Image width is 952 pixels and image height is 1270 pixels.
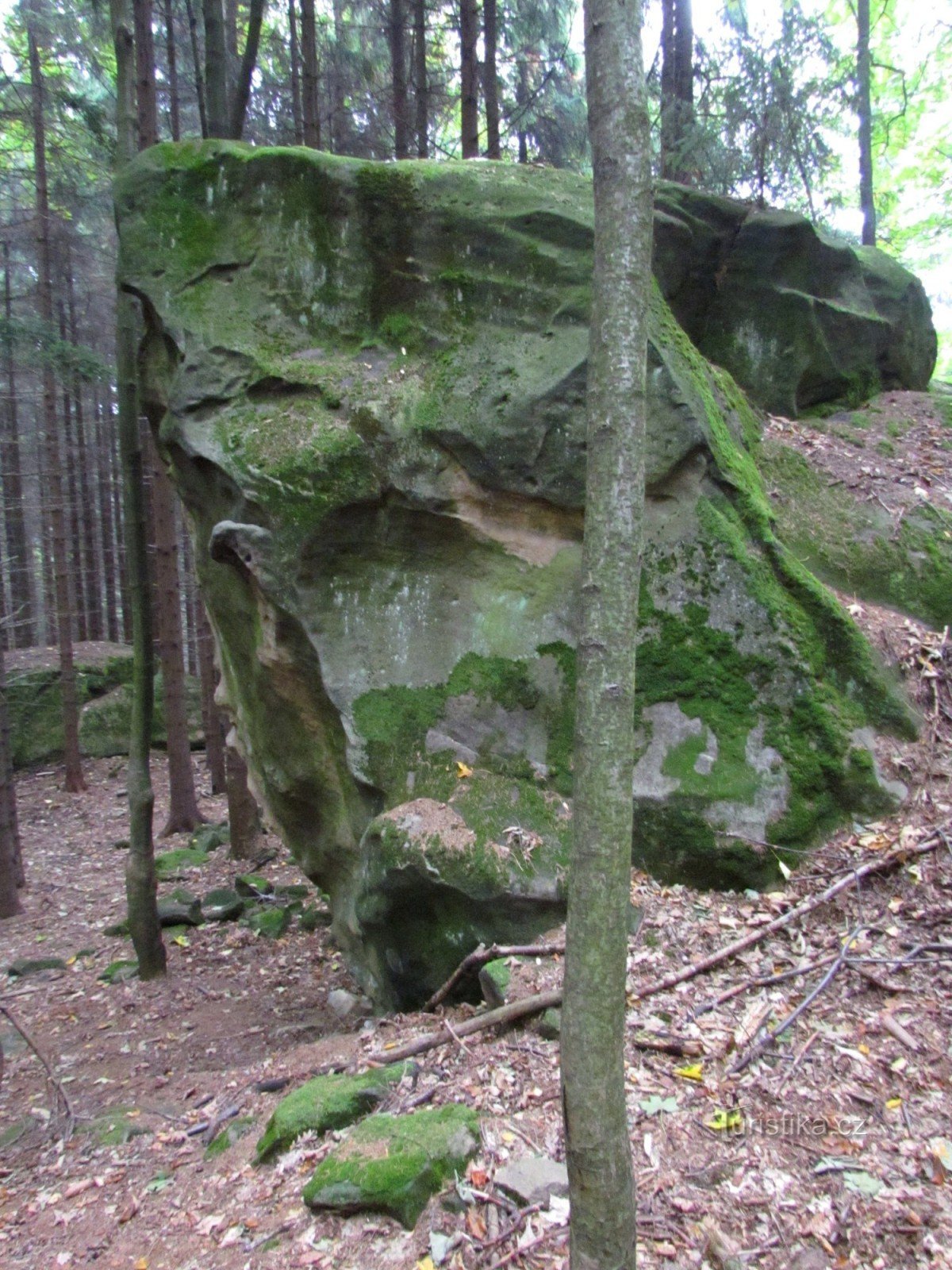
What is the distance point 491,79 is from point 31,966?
477 inches

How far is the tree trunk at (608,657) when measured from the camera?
2.31 m

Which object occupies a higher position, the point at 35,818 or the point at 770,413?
the point at 770,413

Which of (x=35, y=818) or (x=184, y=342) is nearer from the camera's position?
(x=184, y=342)

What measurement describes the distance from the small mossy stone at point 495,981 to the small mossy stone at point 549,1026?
1.02 ft

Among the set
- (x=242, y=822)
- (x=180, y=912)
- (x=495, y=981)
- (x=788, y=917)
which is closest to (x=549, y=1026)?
(x=495, y=981)

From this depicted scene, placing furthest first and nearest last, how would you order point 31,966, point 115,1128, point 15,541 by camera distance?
point 15,541
point 31,966
point 115,1128

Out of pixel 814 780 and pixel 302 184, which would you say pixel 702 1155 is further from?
pixel 302 184

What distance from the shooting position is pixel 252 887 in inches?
385

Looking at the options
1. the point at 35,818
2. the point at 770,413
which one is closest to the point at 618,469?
the point at 770,413

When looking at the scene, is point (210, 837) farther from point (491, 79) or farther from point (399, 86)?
point (491, 79)

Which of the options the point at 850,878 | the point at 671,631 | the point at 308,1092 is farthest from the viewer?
the point at 671,631

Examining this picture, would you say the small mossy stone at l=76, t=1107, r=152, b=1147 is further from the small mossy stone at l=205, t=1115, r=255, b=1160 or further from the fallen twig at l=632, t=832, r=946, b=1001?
the fallen twig at l=632, t=832, r=946, b=1001

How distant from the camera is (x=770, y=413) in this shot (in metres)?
8.01

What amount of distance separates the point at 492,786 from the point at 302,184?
445 cm
